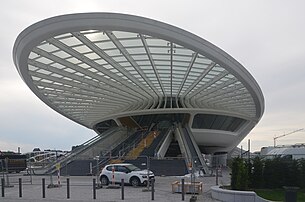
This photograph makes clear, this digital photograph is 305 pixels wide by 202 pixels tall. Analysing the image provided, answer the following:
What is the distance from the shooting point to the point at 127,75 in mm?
35875

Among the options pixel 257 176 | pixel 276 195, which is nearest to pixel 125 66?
pixel 257 176

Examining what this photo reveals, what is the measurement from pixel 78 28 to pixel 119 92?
21.3 meters

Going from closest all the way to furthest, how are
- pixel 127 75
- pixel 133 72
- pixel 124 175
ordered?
1. pixel 124 175
2. pixel 133 72
3. pixel 127 75

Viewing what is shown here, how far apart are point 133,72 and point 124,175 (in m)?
13.6

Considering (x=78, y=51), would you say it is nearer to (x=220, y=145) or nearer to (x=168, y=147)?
(x=168, y=147)

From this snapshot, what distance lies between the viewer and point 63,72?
33.1 m

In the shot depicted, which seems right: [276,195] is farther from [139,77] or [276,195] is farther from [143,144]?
[143,144]

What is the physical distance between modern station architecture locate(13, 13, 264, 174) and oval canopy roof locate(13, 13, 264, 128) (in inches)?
2.5

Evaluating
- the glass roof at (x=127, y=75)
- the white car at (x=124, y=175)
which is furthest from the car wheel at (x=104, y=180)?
the glass roof at (x=127, y=75)

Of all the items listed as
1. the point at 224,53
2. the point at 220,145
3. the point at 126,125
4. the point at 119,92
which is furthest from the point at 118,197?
the point at 220,145

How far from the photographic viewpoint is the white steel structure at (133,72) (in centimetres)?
2439

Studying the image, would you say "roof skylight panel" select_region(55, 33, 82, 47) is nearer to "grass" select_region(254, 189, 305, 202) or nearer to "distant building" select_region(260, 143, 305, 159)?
"distant building" select_region(260, 143, 305, 159)

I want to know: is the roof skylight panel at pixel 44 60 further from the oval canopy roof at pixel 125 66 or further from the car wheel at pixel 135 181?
the car wheel at pixel 135 181

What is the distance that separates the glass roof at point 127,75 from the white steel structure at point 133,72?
0.07 meters
